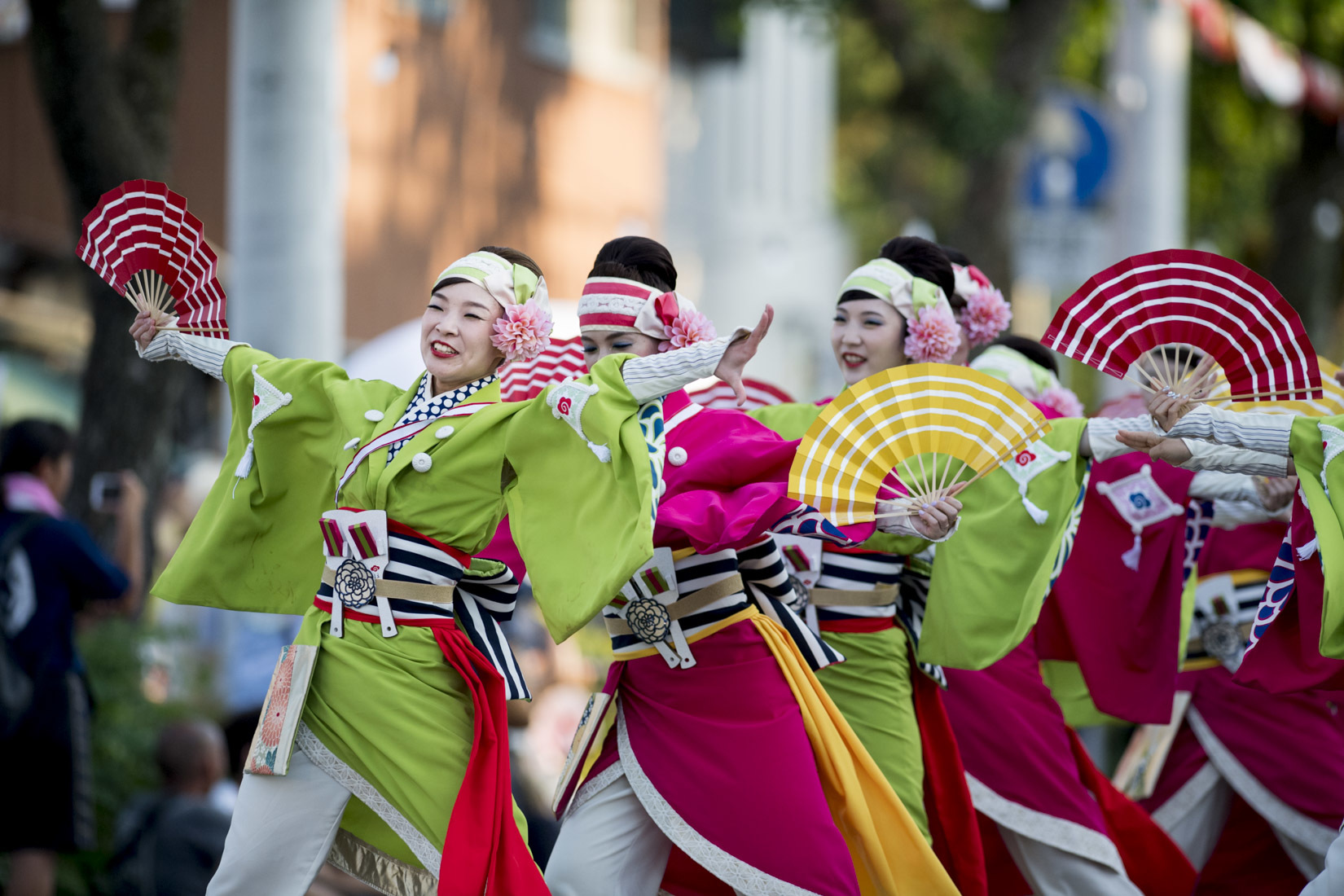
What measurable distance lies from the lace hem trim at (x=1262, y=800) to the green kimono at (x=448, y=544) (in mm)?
2383

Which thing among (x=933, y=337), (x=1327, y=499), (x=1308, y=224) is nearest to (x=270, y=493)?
(x=933, y=337)

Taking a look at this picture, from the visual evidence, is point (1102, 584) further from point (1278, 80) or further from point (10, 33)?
point (10, 33)

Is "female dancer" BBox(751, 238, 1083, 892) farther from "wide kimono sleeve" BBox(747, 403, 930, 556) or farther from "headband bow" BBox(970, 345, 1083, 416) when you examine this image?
"headband bow" BBox(970, 345, 1083, 416)

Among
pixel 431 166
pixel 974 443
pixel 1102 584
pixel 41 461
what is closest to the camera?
pixel 974 443

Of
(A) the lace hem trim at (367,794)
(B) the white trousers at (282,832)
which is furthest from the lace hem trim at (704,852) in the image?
(B) the white trousers at (282,832)

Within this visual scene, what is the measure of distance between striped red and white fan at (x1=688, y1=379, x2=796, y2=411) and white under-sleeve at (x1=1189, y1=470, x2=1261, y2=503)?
116 cm

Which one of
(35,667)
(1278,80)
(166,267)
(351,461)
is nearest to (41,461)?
(35,667)

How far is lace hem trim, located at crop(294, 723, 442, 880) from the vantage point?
3.47 m

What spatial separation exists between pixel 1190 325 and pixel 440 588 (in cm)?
175

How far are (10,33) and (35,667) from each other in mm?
7412

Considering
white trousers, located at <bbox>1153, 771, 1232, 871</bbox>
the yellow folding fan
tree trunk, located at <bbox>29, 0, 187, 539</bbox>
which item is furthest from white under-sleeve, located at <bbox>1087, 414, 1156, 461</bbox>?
tree trunk, located at <bbox>29, 0, 187, 539</bbox>

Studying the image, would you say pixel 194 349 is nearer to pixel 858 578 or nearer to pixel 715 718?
pixel 715 718

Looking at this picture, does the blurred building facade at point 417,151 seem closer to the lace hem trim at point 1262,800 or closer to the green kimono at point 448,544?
the lace hem trim at point 1262,800

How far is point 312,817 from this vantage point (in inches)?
A: 138
